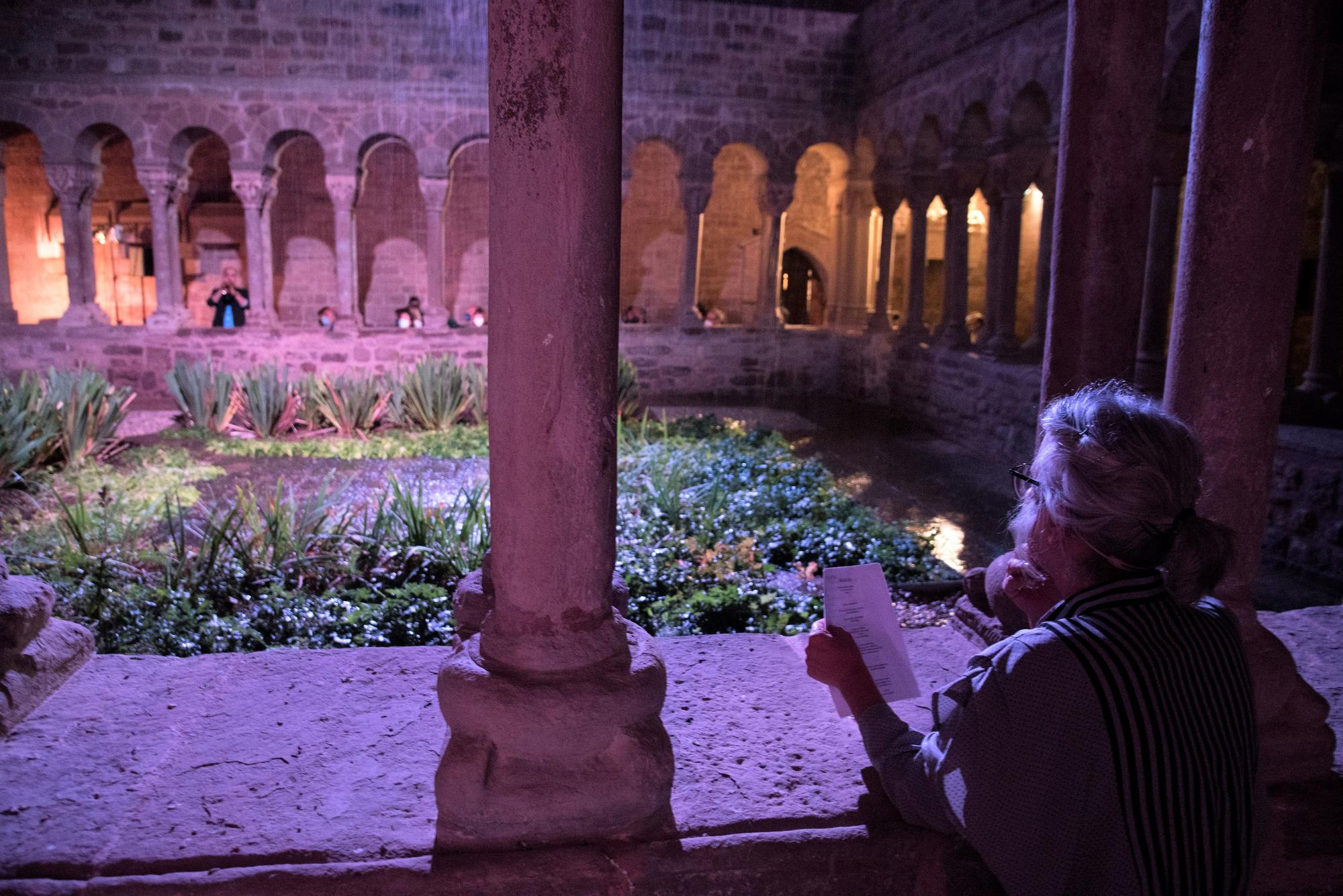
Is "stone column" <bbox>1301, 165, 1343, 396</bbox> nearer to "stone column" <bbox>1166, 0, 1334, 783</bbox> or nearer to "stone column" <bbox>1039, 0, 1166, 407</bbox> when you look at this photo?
"stone column" <bbox>1039, 0, 1166, 407</bbox>

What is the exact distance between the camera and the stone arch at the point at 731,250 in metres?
15.8

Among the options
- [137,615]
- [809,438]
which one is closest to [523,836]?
[137,615]

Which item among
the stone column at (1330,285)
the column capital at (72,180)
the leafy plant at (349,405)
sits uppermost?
the column capital at (72,180)

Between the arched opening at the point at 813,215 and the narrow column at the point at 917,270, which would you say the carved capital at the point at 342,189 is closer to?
the narrow column at the point at 917,270

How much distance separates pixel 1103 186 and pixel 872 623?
1.43m

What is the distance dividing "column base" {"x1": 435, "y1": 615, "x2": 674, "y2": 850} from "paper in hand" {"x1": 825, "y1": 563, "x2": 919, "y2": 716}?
389 millimetres

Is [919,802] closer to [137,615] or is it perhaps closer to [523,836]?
[523,836]

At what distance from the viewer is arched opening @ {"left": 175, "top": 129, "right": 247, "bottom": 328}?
1446 centimetres

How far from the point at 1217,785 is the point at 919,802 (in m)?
0.42

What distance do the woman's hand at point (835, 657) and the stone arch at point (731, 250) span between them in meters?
14.3

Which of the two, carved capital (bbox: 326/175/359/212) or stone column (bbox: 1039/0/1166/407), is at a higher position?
carved capital (bbox: 326/175/359/212)

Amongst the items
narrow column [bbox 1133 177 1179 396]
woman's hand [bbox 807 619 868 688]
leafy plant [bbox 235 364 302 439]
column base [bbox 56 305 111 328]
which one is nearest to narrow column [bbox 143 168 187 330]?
column base [bbox 56 305 111 328]

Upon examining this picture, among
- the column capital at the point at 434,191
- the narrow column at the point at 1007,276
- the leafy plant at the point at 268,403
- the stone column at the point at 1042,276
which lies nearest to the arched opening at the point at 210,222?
the column capital at the point at 434,191

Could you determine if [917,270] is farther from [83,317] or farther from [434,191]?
[83,317]
